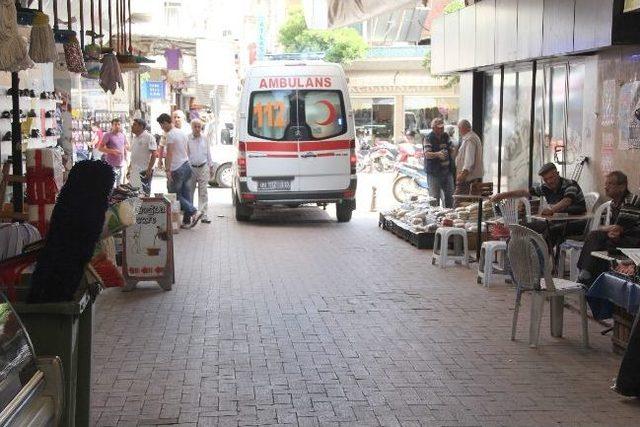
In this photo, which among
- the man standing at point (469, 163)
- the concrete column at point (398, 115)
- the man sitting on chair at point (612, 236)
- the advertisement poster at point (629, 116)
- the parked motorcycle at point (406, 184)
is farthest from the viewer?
the concrete column at point (398, 115)

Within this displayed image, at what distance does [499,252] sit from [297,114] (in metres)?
5.88

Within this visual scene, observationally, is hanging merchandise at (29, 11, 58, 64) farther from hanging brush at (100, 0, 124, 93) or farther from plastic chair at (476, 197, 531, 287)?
plastic chair at (476, 197, 531, 287)

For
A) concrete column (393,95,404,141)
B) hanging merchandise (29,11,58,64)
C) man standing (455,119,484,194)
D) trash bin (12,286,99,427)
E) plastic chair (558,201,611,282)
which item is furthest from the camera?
concrete column (393,95,404,141)

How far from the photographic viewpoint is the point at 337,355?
285 inches

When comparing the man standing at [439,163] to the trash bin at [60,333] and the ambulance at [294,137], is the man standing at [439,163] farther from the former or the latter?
the trash bin at [60,333]

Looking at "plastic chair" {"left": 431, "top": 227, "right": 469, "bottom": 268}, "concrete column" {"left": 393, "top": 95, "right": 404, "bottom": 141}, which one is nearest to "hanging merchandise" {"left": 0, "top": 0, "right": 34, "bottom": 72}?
"plastic chair" {"left": 431, "top": 227, "right": 469, "bottom": 268}

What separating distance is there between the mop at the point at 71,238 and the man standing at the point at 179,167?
35.1 ft

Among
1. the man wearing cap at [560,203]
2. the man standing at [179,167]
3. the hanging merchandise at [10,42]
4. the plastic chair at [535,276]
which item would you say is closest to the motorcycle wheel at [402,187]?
the man standing at [179,167]

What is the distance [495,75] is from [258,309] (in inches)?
337

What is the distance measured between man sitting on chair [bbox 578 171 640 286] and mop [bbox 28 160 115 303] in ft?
17.0

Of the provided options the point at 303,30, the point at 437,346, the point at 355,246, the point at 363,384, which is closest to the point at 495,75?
the point at 355,246

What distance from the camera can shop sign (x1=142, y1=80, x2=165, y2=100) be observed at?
30.6 metres

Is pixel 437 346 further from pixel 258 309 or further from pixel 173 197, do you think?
pixel 173 197

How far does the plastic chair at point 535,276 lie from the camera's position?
7.35 m
